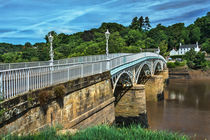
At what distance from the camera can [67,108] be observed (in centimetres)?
1011

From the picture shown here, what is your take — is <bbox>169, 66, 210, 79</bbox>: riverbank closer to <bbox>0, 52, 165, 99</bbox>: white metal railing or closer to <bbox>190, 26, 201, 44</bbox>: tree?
<bbox>190, 26, 201, 44</bbox>: tree

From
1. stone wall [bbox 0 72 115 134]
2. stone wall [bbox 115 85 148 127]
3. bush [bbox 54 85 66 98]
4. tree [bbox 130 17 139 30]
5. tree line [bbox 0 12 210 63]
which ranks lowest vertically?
stone wall [bbox 115 85 148 127]

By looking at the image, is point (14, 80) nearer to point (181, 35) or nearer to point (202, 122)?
point (202, 122)

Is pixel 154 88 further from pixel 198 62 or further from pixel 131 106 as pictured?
pixel 198 62

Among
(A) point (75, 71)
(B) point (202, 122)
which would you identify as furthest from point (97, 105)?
(B) point (202, 122)

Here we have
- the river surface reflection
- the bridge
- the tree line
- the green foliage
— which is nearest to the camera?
the bridge

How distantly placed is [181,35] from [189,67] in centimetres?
4887

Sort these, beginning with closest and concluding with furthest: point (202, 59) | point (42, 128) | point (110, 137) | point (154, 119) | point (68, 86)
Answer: point (110, 137) → point (42, 128) → point (68, 86) → point (154, 119) → point (202, 59)

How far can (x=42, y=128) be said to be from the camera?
27.6 ft

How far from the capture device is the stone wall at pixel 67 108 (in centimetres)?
696

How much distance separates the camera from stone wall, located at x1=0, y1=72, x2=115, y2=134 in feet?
22.8

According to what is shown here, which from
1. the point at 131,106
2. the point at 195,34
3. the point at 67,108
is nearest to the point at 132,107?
the point at 131,106

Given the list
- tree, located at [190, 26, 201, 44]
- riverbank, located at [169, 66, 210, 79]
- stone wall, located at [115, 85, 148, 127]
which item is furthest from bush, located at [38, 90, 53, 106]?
tree, located at [190, 26, 201, 44]

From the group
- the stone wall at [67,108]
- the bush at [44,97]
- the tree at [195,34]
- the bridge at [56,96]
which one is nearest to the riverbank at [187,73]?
the bridge at [56,96]
